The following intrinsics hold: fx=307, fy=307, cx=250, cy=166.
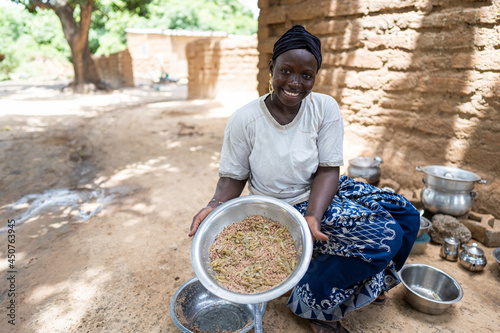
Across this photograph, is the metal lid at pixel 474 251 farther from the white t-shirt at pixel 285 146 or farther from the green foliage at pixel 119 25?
the green foliage at pixel 119 25

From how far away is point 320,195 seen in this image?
1.72 metres

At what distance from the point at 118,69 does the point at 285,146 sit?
1834 cm

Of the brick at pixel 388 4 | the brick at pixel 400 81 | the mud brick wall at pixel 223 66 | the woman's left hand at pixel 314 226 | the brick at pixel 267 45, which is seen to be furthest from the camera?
the mud brick wall at pixel 223 66

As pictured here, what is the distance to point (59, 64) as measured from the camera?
25078mm

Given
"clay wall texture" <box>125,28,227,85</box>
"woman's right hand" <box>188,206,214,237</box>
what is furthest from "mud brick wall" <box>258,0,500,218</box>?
"clay wall texture" <box>125,28,227,85</box>

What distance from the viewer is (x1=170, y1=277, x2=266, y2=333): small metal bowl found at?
6.09ft

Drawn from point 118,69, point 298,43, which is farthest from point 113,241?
point 118,69

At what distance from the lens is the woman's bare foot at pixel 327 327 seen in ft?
5.93

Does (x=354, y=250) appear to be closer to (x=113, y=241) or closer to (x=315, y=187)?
(x=315, y=187)

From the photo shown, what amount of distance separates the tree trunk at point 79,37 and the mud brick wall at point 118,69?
179 centimetres

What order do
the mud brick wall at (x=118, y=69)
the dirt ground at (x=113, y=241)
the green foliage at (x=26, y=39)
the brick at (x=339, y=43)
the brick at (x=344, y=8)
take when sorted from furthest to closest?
1. the green foliage at (x=26, y=39)
2. the mud brick wall at (x=118, y=69)
3. the brick at (x=339, y=43)
4. the brick at (x=344, y=8)
5. the dirt ground at (x=113, y=241)

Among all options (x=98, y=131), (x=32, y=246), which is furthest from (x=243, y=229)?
(x=98, y=131)

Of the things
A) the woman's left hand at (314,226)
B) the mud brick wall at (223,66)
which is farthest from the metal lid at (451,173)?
the mud brick wall at (223,66)

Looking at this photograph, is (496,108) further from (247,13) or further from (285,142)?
(247,13)
